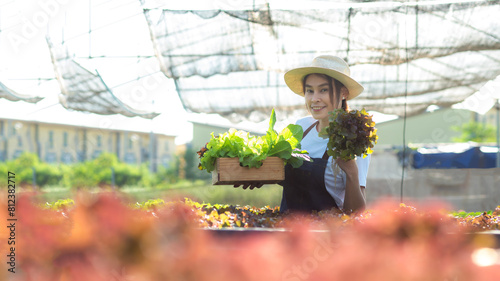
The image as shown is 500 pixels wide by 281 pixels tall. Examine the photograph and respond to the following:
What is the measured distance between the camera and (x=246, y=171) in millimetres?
2006

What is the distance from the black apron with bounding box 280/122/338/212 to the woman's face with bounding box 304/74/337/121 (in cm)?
22

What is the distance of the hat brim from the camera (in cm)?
254

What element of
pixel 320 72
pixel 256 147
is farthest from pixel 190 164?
pixel 256 147

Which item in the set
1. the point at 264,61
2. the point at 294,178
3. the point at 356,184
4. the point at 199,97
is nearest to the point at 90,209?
the point at 356,184

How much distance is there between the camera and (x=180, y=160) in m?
20.1

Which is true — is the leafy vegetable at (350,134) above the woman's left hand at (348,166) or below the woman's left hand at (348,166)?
above

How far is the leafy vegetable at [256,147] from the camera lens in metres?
2.00

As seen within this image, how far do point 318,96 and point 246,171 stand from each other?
0.70 m

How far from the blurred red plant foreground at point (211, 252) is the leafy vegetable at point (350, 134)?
1.12 meters

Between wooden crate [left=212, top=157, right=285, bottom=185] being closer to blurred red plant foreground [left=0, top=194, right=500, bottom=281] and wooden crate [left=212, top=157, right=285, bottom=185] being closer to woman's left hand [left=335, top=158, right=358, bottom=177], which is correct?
woman's left hand [left=335, top=158, right=358, bottom=177]

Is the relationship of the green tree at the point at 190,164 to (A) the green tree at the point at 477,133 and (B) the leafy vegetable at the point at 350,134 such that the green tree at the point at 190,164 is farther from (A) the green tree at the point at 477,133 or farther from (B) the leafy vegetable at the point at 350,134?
(A) the green tree at the point at 477,133

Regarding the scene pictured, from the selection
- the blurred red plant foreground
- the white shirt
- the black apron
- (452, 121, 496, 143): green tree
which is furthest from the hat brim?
(452, 121, 496, 143): green tree

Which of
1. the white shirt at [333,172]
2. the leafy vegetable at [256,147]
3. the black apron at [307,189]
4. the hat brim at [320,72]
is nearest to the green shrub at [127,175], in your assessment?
the hat brim at [320,72]

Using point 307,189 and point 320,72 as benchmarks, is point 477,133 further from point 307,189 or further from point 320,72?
point 307,189
